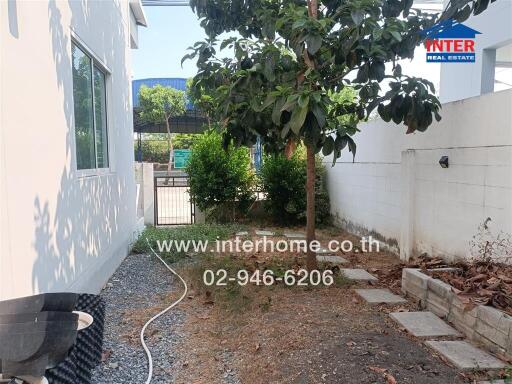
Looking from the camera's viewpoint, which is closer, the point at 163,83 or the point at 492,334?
the point at 492,334

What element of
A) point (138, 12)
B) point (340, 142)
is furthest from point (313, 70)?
point (138, 12)

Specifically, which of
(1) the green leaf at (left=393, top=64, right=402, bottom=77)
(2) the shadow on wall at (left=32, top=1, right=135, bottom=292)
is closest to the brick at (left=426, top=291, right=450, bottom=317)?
(1) the green leaf at (left=393, top=64, right=402, bottom=77)

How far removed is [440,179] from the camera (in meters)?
4.51

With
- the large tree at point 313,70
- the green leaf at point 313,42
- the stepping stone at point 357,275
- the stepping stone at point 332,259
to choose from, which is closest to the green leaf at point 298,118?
the large tree at point 313,70

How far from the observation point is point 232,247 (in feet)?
21.0

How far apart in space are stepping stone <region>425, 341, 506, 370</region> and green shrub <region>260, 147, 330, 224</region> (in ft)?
18.4

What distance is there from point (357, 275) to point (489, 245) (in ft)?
5.37

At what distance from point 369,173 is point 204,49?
142 inches

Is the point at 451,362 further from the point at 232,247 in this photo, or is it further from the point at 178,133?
the point at 178,133

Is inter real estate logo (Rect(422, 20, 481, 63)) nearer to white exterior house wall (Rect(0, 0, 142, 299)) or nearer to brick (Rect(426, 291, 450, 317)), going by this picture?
brick (Rect(426, 291, 450, 317))

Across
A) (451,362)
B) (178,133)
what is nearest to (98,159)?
(451,362)

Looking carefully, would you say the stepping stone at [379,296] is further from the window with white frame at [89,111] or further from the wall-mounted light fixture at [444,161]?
the window with white frame at [89,111]

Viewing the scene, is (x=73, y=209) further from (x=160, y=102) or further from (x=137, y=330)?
(x=160, y=102)

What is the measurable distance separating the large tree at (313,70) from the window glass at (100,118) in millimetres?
1176
